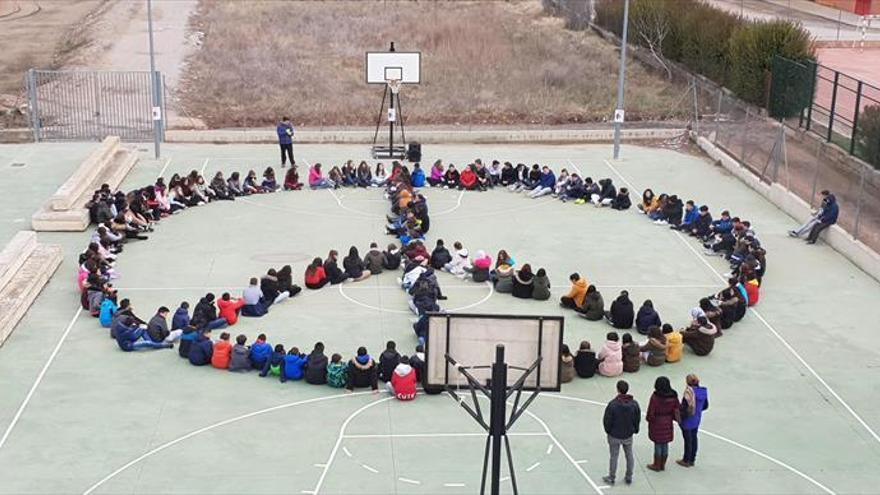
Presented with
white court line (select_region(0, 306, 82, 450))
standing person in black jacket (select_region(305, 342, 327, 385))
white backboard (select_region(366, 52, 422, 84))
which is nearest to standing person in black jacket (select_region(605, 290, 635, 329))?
standing person in black jacket (select_region(305, 342, 327, 385))

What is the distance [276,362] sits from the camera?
67.7ft

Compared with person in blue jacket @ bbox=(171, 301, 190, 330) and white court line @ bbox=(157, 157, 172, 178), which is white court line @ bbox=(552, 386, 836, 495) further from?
white court line @ bbox=(157, 157, 172, 178)

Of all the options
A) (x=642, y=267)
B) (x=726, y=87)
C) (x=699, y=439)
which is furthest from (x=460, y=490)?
(x=726, y=87)

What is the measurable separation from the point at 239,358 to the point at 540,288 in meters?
7.02

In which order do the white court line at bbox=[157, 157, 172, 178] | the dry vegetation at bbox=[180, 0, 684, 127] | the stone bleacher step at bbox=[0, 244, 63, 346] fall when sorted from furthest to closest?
the dry vegetation at bbox=[180, 0, 684, 127] → the white court line at bbox=[157, 157, 172, 178] → the stone bleacher step at bbox=[0, 244, 63, 346]

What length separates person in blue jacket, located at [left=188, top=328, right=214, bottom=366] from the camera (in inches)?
829

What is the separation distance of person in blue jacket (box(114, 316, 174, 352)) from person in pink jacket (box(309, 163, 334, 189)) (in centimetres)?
1292

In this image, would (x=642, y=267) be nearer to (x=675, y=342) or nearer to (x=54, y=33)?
(x=675, y=342)

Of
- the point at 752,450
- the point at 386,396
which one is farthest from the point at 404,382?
the point at 752,450

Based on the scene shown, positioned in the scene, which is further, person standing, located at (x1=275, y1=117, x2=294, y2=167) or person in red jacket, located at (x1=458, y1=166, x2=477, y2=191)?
person standing, located at (x1=275, y1=117, x2=294, y2=167)

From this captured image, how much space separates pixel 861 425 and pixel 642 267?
8.66 meters

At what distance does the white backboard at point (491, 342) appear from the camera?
1461 centimetres

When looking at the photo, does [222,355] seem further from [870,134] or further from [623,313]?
[870,134]

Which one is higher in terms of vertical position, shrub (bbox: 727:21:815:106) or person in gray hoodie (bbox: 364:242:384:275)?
shrub (bbox: 727:21:815:106)
